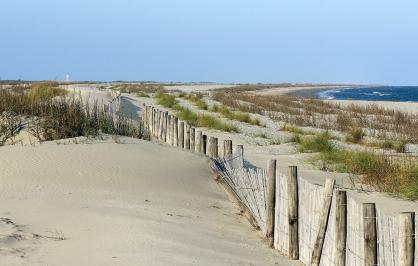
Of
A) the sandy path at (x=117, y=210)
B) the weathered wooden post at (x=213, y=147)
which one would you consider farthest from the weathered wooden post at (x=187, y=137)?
the sandy path at (x=117, y=210)

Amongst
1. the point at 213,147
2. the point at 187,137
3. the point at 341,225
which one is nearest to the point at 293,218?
the point at 341,225

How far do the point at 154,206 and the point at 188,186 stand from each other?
1924 millimetres

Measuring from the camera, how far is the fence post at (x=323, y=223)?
19.9 feet

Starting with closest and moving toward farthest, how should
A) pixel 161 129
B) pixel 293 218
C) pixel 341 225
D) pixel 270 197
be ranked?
pixel 341 225 → pixel 293 218 → pixel 270 197 → pixel 161 129

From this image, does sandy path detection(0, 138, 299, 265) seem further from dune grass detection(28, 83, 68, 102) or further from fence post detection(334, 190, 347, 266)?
dune grass detection(28, 83, 68, 102)

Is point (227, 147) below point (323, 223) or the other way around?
the other way around

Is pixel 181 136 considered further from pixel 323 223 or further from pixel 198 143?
pixel 323 223

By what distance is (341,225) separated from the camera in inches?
227

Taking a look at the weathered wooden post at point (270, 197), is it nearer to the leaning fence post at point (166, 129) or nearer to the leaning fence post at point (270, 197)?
the leaning fence post at point (270, 197)

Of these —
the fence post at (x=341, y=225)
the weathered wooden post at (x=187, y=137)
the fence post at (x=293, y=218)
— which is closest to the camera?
the fence post at (x=341, y=225)

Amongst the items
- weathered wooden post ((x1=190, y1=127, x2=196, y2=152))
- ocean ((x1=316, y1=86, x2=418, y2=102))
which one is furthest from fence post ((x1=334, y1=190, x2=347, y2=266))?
ocean ((x1=316, y1=86, x2=418, y2=102))

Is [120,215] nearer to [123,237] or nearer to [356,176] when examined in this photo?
[123,237]

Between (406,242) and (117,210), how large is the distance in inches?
147

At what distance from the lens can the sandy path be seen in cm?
578
